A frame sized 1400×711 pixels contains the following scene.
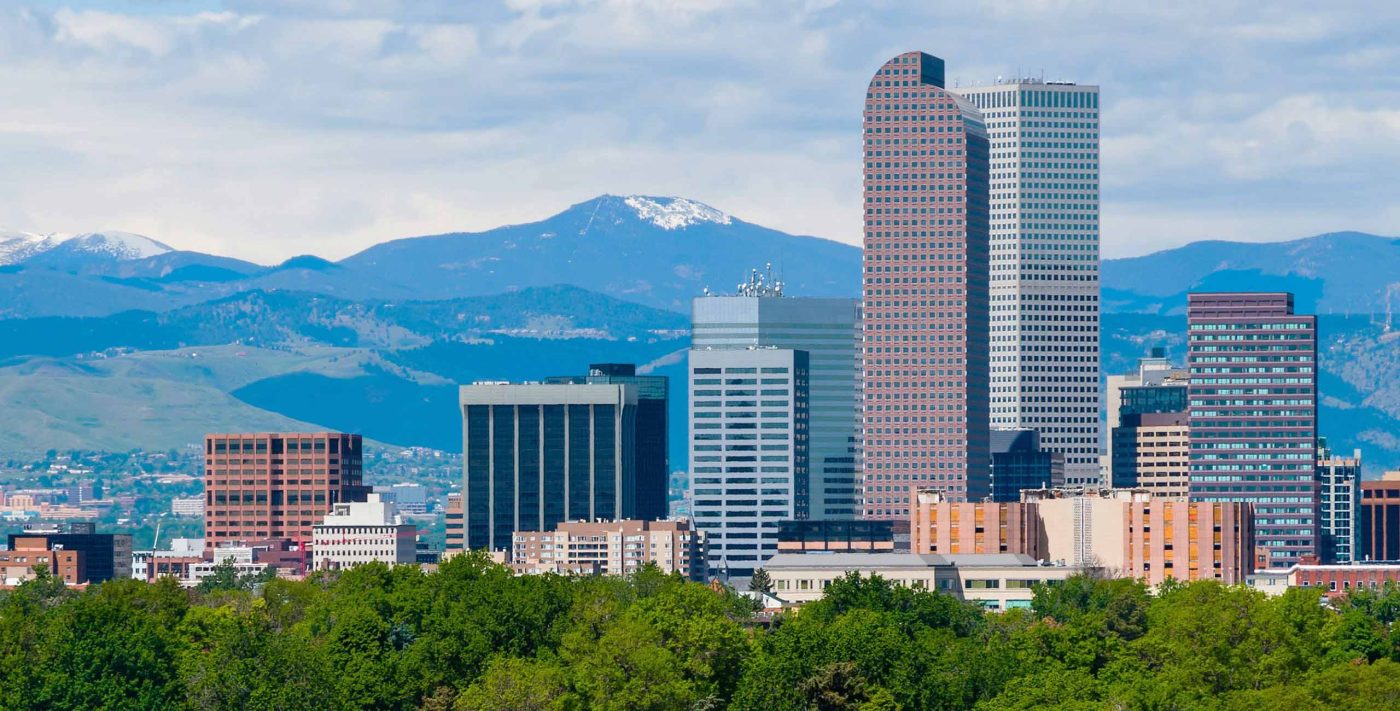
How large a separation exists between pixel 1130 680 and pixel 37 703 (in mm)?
64610

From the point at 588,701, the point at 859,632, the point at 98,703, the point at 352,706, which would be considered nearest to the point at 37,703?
the point at 98,703

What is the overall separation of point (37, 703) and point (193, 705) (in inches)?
360

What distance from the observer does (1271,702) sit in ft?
563

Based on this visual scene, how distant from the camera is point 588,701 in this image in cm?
18700

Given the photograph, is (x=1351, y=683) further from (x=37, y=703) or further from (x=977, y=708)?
(x=37, y=703)

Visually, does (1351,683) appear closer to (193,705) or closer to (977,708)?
(977,708)

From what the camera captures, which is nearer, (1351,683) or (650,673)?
(1351,683)

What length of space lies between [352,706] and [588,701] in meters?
14.5

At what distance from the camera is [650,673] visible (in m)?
189

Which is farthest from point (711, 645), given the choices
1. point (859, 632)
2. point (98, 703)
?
point (98, 703)

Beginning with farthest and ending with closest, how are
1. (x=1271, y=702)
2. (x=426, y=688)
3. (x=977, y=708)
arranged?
(x=426, y=688), (x=977, y=708), (x=1271, y=702)

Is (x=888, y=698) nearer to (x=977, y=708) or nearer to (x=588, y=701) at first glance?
(x=977, y=708)

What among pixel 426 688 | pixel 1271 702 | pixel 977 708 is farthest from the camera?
pixel 426 688

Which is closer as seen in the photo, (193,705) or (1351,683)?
(1351,683)
